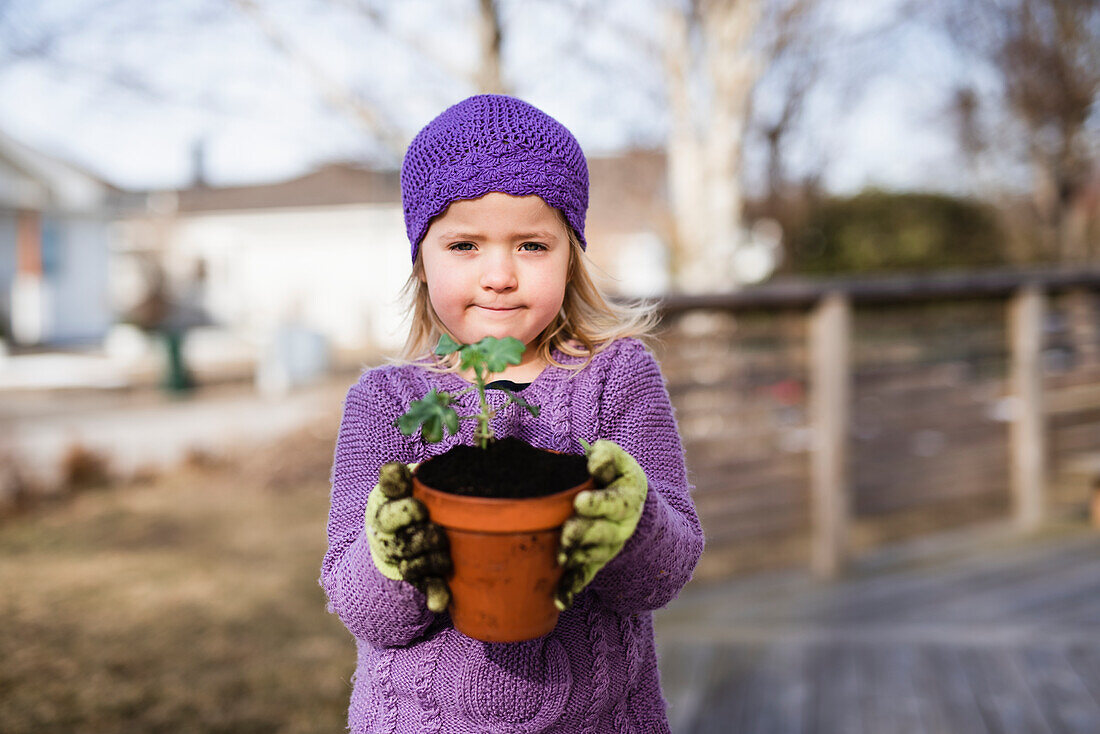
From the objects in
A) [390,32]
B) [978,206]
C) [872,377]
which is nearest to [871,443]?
[872,377]

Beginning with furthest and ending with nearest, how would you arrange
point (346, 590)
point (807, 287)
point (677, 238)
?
1. point (677, 238)
2. point (807, 287)
3. point (346, 590)

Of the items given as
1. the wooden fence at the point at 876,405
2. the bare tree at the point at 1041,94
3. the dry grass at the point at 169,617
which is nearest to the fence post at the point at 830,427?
the wooden fence at the point at 876,405

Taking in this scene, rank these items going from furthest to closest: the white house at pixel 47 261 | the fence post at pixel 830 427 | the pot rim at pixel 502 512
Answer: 1. the white house at pixel 47 261
2. the fence post at pixel 830 427
3. the pot rim at pixel 502 512

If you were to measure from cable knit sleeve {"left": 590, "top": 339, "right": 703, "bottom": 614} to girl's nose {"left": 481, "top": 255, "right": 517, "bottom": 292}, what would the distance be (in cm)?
22

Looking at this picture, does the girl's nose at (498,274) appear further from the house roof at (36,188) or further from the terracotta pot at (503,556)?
the house roof at (36,188)

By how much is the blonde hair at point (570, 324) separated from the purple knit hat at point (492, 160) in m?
0.11

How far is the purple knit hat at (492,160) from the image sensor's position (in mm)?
1146

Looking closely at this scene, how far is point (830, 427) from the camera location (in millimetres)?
4191

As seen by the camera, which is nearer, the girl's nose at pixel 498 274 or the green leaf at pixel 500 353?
the green leaf at pixel 500 353

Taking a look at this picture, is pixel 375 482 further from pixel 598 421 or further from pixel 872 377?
pixel 872 377

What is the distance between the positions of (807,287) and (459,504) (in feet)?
11.4

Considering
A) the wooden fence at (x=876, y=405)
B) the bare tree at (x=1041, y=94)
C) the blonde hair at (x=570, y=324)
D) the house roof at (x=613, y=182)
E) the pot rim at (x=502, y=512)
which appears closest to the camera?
the pot rim at (x=502, y=512)

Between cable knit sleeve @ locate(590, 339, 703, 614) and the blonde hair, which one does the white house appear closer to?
the blonde hair

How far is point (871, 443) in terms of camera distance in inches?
182
